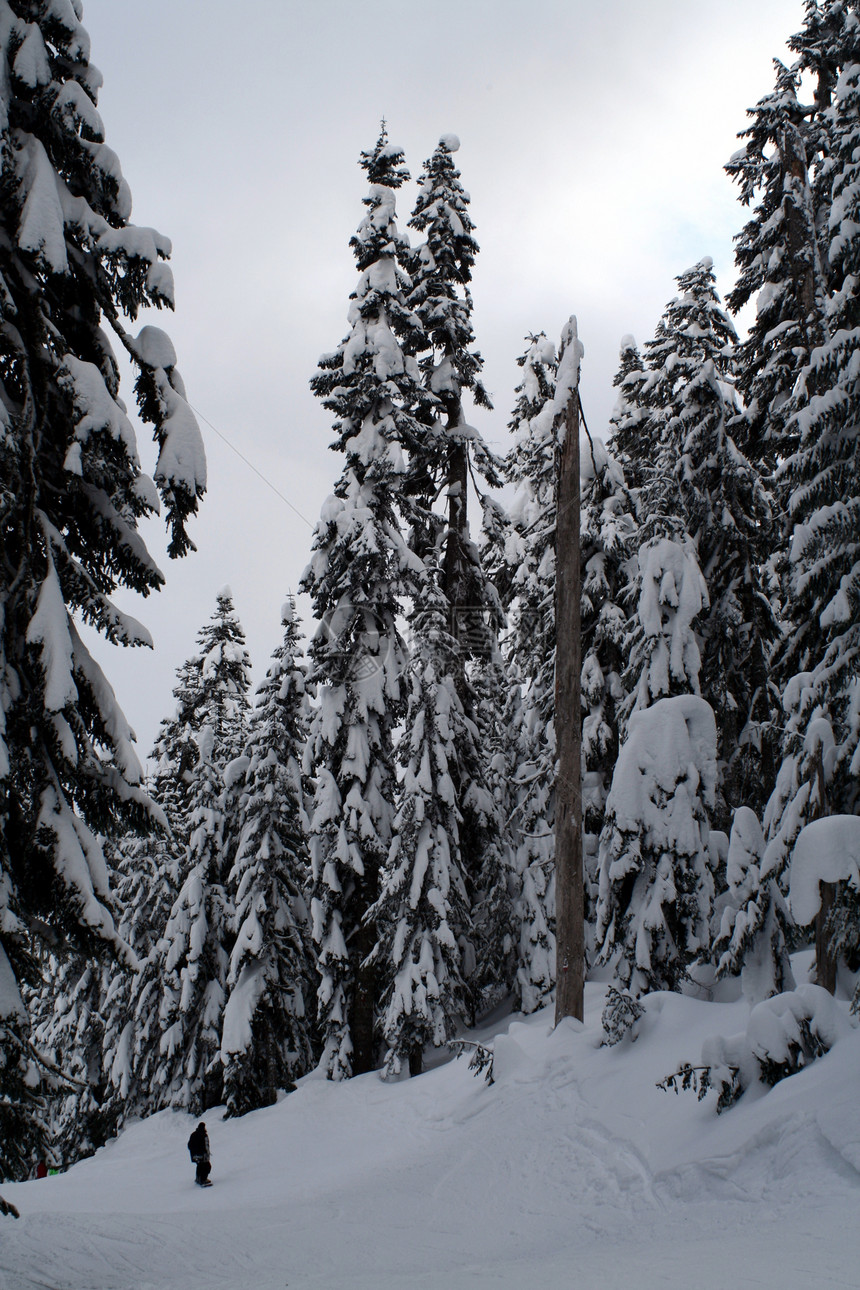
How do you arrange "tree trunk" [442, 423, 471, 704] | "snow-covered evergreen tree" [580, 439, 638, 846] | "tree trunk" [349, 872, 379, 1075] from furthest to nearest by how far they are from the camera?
"tree trunk" [442, 423, 471, 704], "snow-covered evergreen tree" [580, 439, 638, 846], "tree trunk" [349, 872, 379, 1075]

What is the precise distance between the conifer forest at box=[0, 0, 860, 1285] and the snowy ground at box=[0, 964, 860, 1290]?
53 cm

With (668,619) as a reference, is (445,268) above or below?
above

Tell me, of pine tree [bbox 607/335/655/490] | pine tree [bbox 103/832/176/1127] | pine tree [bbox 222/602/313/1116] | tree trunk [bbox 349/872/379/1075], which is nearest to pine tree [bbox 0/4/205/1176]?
tree trunk [bbox 349/872/379/1075]

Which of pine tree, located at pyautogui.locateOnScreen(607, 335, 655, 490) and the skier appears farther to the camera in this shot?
pine tree, located at pyautogui.locateOnScreen(607, 335, 655, 490)

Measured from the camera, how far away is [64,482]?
289 inches

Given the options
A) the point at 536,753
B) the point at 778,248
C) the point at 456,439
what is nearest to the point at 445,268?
the point at 456,439

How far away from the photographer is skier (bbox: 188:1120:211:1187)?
15.6 metres

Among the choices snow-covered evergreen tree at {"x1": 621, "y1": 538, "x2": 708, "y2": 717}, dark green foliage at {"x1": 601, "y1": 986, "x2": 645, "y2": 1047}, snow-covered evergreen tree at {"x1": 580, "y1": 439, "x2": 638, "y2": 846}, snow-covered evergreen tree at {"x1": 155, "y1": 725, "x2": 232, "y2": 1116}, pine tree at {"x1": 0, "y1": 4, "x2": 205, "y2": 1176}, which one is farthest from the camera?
snow-covered evergreen tree at {"x1": 155, "y1": 725, "x2": 232, "y2": 1116}

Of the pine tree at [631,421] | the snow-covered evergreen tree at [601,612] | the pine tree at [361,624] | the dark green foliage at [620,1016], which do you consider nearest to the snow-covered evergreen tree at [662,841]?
the dark green foliage at [620,1016]

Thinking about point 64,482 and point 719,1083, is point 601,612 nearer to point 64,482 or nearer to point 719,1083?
point 719,1083

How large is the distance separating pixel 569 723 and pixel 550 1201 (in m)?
6.46

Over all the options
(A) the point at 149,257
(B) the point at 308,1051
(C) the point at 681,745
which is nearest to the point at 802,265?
(C) the point at 681,745

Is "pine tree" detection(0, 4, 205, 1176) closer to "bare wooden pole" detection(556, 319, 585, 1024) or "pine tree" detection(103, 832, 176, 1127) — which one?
"bare wooden pole" detection(556, 319, 585, 1024)

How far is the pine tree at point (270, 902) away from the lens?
2088cm
